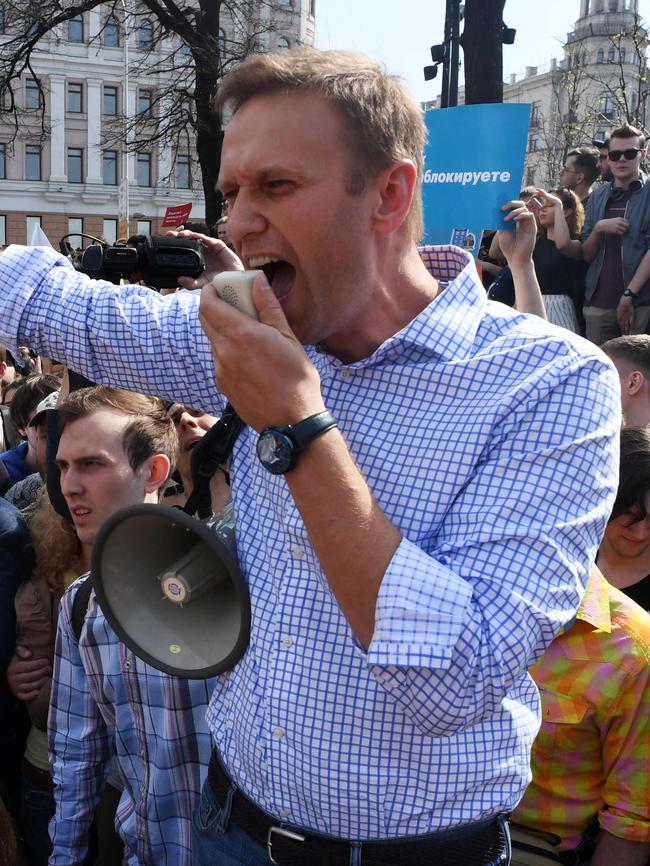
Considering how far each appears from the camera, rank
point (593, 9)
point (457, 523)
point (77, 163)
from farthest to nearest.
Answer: point (593, 9) < point (77, 163) < point (457, 523)

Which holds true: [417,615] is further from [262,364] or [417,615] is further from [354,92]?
[354,92]

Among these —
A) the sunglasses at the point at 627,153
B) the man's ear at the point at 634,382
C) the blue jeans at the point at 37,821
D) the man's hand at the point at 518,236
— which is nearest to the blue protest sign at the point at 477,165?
the man's hand at the point at 518,236

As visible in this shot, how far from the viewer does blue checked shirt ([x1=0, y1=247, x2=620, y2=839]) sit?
118cm

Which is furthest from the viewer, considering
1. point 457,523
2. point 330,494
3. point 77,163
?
point 77,163

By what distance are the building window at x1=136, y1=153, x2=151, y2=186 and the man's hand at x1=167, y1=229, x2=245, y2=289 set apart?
47047mm

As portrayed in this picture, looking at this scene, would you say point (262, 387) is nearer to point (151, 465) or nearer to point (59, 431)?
point (151, 465)

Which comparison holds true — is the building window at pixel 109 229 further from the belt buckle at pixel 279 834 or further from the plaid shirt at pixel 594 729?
the belt buckle at pixel 279 834

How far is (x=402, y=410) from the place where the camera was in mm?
1474

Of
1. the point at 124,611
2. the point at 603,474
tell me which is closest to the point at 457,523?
the point at 603,474

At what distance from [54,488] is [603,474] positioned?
2.22 m

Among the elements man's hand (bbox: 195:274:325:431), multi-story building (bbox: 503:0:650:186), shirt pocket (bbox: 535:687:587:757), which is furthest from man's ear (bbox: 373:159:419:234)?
multi-story building (bbox: 503:0:650:186)

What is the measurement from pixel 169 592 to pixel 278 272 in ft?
1.96

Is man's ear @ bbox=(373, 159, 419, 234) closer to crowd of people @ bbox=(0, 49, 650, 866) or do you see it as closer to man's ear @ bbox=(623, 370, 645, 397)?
crowd of people @ bbox=(0, 49, 650, 866)

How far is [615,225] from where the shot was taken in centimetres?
612
